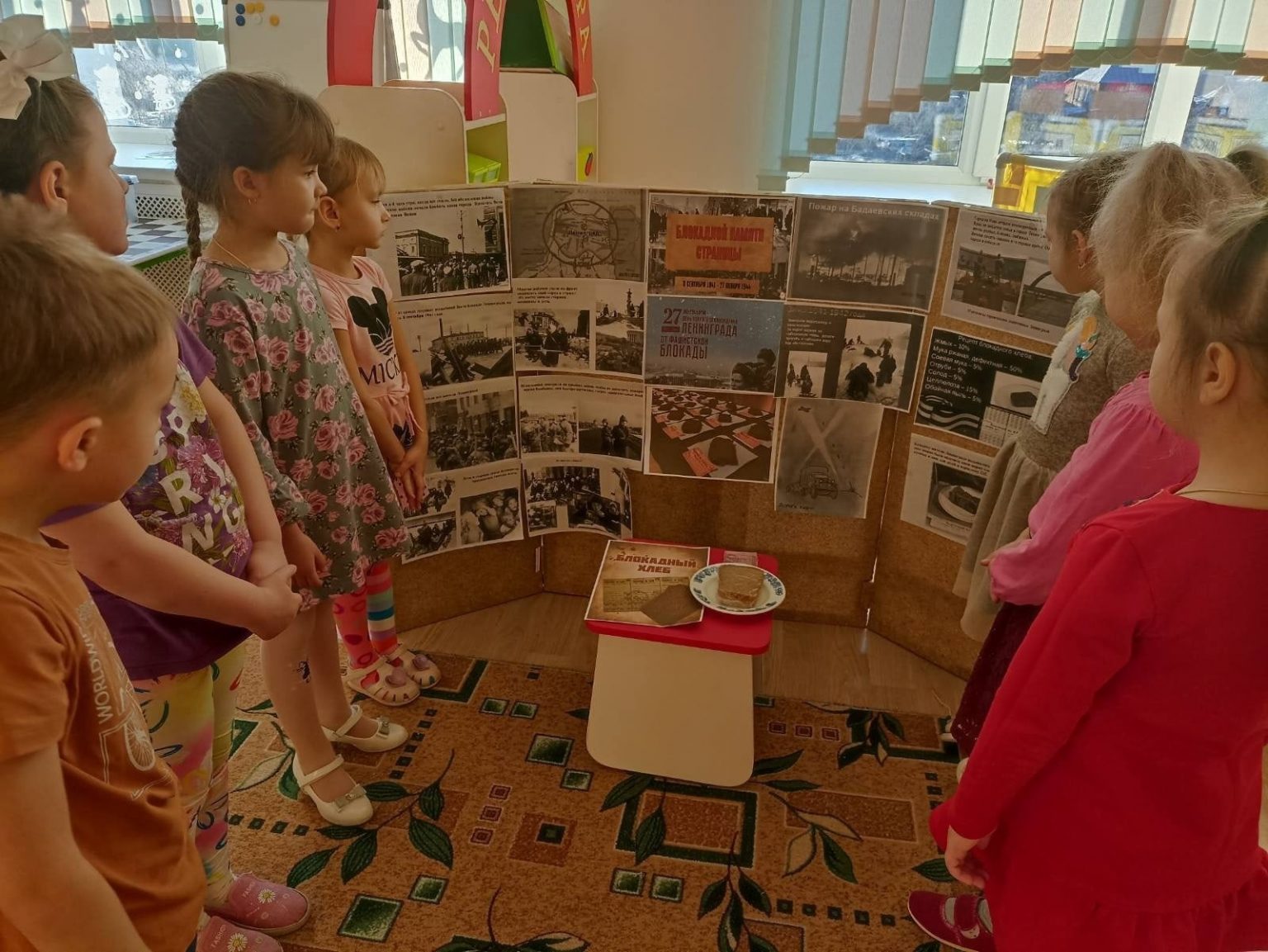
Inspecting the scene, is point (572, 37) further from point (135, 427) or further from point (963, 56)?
point (135, 427)

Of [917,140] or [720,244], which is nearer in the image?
[720,244]

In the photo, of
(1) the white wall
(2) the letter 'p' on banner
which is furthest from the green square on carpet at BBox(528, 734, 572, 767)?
(1) the white wall

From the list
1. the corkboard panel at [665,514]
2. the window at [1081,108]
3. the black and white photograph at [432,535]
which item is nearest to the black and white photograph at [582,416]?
the corkboard panel at [665,514]

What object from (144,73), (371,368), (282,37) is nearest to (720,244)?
(371,368)

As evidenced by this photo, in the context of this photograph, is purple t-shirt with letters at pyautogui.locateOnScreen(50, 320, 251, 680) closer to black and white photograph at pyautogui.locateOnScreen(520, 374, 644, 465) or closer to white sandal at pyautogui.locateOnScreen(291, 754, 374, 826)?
white sandal at pyautogui.locateOnScreen(291, 754, 374, 826)

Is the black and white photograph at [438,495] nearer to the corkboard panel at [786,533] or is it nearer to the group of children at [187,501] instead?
the group of children at [187,501]

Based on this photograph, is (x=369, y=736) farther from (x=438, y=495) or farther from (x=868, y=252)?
(x=868, y=252)

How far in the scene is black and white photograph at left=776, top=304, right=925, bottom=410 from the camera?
178 centimetres

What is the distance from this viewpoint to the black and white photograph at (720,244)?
1.72 metres

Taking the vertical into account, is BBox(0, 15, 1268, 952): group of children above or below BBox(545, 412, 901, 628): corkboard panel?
above

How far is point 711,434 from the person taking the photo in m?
1.93

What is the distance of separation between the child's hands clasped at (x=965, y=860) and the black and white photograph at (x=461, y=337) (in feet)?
4.19

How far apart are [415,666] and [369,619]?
0.15 meters

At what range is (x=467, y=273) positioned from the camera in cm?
181
